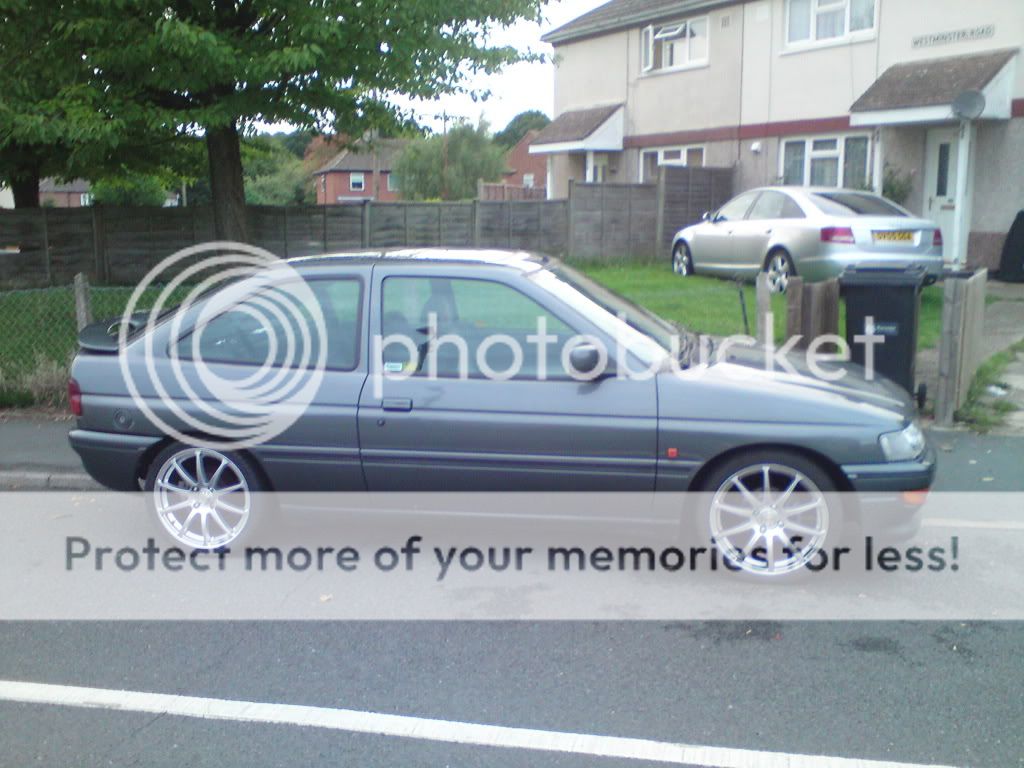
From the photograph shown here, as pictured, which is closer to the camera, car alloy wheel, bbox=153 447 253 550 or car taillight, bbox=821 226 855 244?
car alloy wheel, bbox=153 447 253 550

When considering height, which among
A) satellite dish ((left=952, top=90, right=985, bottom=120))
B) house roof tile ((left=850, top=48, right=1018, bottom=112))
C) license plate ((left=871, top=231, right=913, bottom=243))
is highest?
house roof tile ((left=850, top=48, right=1018, bottom=112))

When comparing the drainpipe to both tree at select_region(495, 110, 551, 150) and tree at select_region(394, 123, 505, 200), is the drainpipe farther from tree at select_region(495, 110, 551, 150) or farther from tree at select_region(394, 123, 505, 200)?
tree at select_region(495, 110, 551, 150)

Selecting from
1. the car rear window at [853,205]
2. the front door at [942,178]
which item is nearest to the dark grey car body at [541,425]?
the car rear window at [853,205]

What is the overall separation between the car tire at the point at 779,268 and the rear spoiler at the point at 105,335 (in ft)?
30.9

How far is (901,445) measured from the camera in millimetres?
5113

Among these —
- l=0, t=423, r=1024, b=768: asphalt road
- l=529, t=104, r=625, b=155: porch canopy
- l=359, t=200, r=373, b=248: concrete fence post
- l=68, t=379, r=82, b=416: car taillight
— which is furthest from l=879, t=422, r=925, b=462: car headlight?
l=529, t=104, r=625, b=155: porch canopy

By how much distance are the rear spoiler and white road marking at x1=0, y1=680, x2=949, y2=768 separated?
2.11 meters

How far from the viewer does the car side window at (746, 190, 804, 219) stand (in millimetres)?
14109

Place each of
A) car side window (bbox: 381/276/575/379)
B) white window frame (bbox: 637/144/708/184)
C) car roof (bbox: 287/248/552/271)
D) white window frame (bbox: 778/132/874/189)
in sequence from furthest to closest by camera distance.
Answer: white window frame (bbox: 637/144/708/184) < white window frame (bbox: 778/132/874/189) < car roof (bbox: 287/248/552/271) < car side window (bbox: 381/276/575/379)

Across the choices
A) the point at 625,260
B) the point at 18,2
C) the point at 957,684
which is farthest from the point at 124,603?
the point at 625,260

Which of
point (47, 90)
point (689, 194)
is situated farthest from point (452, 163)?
point (47, 90)

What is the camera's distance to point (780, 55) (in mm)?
21531

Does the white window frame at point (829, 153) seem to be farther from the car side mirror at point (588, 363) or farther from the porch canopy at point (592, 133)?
the car side mirror at point (588, 363)

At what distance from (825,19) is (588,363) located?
1771 cm
